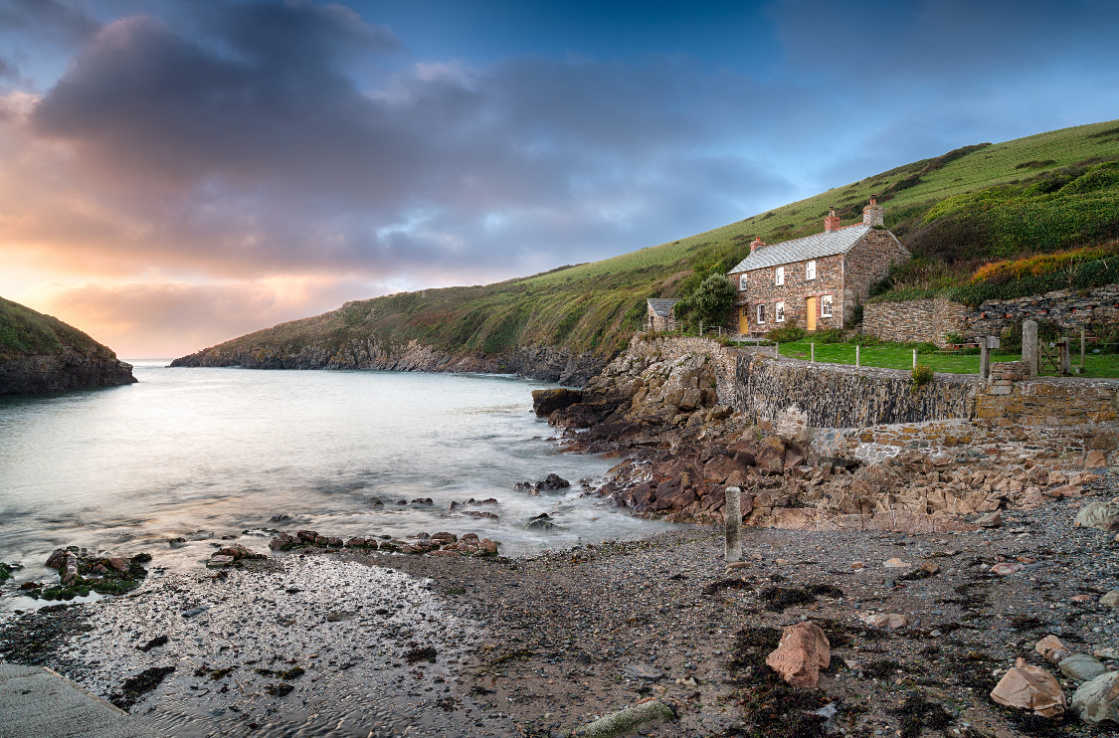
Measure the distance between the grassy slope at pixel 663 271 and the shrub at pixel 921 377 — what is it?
1703 cm

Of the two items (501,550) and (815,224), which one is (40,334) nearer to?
(501,550)

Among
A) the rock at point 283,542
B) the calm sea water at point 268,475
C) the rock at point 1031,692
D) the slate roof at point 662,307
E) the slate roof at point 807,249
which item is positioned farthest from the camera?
the slate roof at point 662,307

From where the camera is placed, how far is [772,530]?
13508mm

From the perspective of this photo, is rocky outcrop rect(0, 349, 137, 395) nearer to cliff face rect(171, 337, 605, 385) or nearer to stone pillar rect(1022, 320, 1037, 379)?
cliff face rect(171, 337, 605, 385)

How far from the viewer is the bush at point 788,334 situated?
121ft

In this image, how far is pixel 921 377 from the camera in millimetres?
15859

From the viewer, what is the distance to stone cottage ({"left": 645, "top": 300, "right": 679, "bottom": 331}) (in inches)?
2078

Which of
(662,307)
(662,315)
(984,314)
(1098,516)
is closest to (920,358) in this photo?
(984,314)

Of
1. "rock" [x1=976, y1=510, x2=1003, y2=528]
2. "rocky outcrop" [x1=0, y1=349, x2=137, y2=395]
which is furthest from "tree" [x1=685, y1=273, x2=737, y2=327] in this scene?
"rocky outcrop" [x1=0, y1=349, x2=137, y2=395]

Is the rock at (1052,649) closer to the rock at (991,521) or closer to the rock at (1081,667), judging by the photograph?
the rock at (1081,667)

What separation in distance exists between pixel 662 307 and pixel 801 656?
50976 millimetres

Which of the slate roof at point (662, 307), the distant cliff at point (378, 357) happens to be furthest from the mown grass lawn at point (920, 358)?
the distant cliff at point (378, 357)

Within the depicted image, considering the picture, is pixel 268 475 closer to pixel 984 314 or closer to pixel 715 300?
pixel 984 314

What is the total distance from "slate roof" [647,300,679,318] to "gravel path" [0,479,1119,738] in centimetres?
4332
